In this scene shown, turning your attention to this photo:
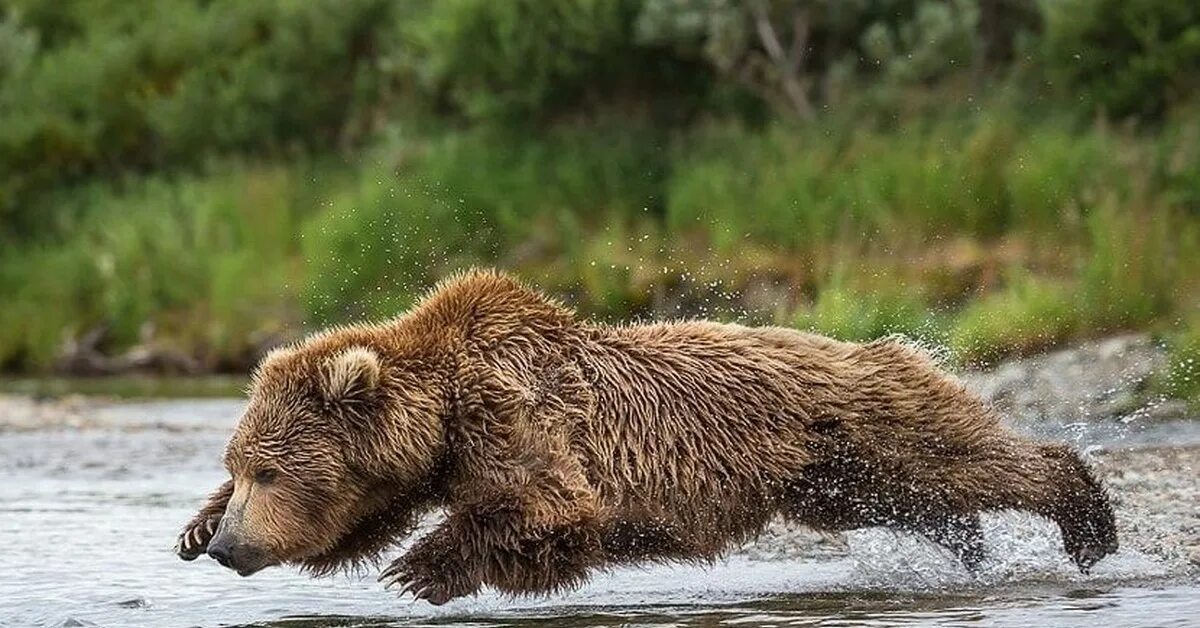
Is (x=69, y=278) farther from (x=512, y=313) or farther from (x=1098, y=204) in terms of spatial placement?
(x=512, y=313)

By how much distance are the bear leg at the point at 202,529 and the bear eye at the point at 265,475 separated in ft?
1.03

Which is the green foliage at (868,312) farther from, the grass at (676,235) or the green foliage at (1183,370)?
the green foliage at (1183,370)

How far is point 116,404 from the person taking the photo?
17.0 meters

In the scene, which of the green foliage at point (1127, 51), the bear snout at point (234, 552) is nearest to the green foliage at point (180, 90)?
the green foliage at point (1127, 51)

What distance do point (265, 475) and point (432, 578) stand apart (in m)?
0.64

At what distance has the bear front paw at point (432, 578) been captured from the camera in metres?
6.31

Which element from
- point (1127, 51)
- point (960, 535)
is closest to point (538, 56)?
point (1127, 51)

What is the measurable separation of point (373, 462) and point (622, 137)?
48.5 ft

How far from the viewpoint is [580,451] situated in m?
6.65

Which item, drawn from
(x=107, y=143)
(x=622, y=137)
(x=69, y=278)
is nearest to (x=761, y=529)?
(x=622, y=137)

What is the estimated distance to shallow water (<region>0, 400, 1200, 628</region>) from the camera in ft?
20.8

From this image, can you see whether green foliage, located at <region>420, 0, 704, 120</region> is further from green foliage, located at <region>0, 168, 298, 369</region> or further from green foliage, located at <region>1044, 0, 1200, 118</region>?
green foliage, located at <region>1044, 0, 1200, 118</region>

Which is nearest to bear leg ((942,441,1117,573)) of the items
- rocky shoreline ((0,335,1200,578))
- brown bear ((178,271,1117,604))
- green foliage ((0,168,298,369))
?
brown bear ((178,271,1117,604))

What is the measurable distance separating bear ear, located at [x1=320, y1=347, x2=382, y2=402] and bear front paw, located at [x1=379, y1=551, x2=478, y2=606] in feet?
1.80
